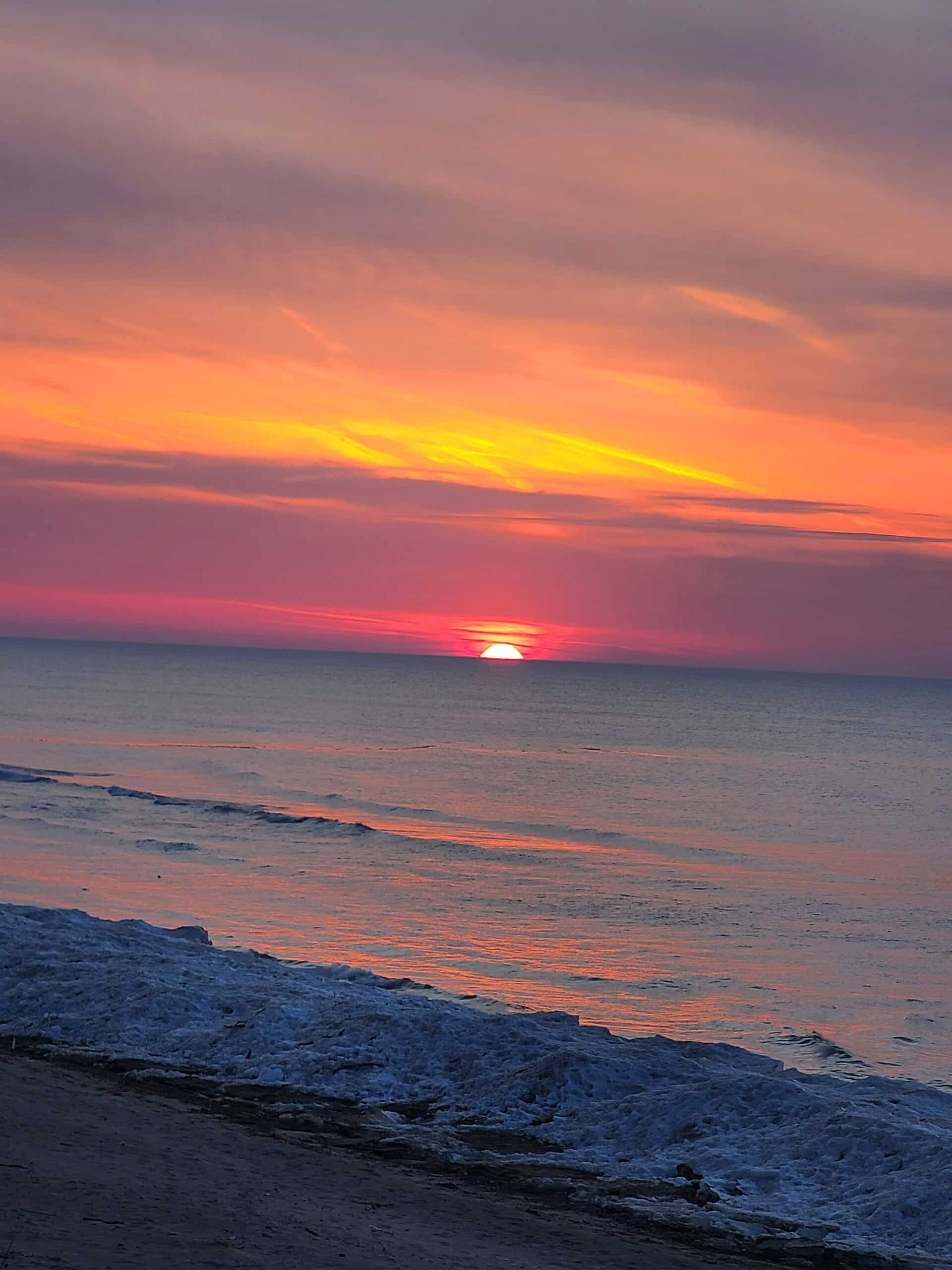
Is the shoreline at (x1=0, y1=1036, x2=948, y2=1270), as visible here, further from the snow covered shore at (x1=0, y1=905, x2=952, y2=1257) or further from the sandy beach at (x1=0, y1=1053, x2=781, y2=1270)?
the snow covered shore at (x1=0, y1=905, x2=952, y2=1257)

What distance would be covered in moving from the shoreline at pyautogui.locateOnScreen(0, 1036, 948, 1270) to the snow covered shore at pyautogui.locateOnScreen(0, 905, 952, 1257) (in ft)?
1.86

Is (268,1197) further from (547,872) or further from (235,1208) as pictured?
(547,872)

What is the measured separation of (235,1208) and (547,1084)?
16.9ft

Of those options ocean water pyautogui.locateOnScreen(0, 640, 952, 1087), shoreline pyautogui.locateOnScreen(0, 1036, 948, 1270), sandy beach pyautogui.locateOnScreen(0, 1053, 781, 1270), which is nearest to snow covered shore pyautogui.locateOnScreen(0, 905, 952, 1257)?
shoreline pyautogui.locateOnScreen(0, 1036, 948, 1270)

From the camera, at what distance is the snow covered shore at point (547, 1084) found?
11680 mm

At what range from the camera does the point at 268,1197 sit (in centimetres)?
1022

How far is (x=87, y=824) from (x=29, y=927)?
87.0 feet

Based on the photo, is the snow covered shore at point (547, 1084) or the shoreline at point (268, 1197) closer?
the shoreline at point (268, 1197)

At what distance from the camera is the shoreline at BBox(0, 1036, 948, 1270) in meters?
8.85

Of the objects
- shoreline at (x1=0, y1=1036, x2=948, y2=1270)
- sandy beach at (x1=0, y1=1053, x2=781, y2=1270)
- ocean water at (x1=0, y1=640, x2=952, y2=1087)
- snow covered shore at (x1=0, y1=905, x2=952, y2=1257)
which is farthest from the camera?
ocean water at (x1=0, y1=640, x2=952, y2=1087)

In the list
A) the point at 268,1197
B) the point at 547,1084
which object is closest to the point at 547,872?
the point at 547,1084

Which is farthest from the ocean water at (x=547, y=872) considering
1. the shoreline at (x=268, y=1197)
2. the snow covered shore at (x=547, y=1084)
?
the shoreline at (x=268, y=1197)

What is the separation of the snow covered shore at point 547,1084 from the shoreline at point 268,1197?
0.57 meters

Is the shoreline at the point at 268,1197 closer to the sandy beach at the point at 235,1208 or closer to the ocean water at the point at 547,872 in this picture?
the sandy beach at the point at 235,1208
